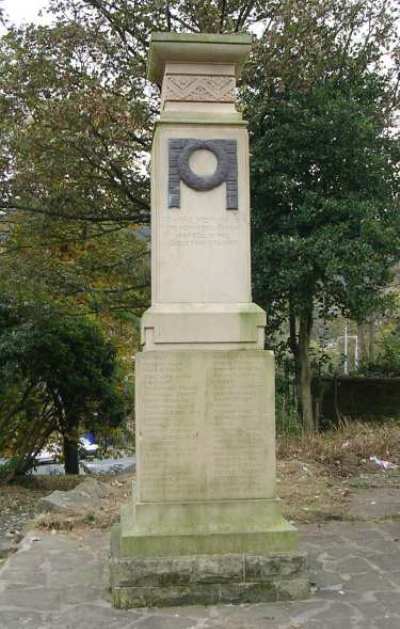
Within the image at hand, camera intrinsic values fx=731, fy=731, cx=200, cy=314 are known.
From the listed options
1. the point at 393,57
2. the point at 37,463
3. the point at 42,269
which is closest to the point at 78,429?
the point at 37,463

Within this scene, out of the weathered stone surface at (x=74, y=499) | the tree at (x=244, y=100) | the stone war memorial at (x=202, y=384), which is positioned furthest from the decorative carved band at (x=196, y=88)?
the tree at (x=244, y=100)

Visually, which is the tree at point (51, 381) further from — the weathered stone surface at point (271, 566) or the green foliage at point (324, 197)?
the weathered stone surface at point (271, 566)

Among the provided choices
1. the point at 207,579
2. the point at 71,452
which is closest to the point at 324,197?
the point at 71,452

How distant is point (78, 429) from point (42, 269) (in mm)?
3348

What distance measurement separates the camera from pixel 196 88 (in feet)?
18.8

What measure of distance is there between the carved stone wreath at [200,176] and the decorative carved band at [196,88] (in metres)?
0.37

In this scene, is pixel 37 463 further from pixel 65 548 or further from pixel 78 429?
pixel 65 548

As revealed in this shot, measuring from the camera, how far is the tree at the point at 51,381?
42.0 feet

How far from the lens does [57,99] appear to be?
12883 millimetres

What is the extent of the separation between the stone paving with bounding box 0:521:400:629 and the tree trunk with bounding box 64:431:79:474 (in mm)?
7952

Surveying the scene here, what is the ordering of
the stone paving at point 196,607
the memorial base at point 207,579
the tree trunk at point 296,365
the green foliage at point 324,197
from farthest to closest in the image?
the tree trunk at point 296,365 → the green foliage at point 324,197 → the memorial base at point 207,579 → the stone paving at point 196,607

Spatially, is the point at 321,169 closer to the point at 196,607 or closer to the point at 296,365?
the point at 296,365

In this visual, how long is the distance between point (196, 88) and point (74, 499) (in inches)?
196

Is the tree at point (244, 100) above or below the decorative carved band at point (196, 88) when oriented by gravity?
above
